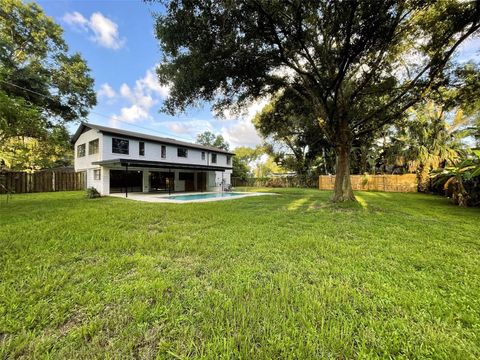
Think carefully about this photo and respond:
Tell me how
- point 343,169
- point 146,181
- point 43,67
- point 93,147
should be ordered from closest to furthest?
point 343,169 < point 93,147 < point 43,67 < point 146,181

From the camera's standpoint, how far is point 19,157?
6.11m

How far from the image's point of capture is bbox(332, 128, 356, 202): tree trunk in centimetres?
913

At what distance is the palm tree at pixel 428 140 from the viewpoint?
13803 mm

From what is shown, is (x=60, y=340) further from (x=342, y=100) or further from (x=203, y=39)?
(x=342, y=100)

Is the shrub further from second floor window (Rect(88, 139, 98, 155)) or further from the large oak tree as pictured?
second floor window (Rect(88, 139, 98, 155))

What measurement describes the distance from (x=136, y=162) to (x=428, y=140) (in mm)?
20360

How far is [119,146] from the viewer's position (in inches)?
583

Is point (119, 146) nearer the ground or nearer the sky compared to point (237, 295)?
nearer the sky

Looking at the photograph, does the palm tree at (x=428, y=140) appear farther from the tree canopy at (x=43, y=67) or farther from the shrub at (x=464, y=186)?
the tree canopy at (x=43, y=67)

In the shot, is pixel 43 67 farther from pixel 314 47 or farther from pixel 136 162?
pixel 314 47

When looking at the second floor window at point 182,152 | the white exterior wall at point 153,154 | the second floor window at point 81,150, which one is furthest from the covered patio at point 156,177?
the second floor window at point 81,150

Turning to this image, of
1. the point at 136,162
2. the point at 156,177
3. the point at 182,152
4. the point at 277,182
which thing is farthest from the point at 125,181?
the point at 277,182

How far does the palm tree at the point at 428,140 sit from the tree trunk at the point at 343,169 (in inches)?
306

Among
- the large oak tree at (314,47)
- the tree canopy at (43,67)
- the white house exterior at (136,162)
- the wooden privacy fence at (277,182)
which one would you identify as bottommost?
the wooden privacy fence at (277,182)
